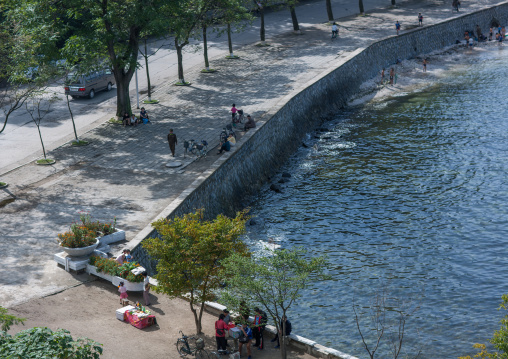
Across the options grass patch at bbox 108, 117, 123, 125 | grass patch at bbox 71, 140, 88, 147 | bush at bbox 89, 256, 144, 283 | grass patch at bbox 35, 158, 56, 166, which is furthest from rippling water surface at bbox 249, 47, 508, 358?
grass patch at bbox 35, 158, 56, 166

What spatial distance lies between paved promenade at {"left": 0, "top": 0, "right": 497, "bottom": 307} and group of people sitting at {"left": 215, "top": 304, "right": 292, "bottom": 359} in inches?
246

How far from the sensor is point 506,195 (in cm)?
3647

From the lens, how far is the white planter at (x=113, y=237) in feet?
84.3

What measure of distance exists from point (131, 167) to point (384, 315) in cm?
1604

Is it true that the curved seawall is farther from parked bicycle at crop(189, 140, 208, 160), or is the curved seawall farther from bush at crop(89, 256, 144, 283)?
bush at crop(89, 256, 144, 283)

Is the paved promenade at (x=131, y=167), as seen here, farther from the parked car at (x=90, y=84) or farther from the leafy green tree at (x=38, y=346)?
the leafy green tree at (x=38, y=346)

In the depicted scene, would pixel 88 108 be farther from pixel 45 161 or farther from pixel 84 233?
pixel 84 233

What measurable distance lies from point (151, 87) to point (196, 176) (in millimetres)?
19237

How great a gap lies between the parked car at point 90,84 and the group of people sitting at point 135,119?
6.66 metres

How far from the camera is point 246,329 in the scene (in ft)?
68.6

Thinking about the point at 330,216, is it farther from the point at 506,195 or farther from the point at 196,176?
the point at 506,195

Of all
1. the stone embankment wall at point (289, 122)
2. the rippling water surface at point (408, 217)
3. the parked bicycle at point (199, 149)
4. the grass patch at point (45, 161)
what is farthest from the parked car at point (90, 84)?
the rippling water surface at point (408, 217)

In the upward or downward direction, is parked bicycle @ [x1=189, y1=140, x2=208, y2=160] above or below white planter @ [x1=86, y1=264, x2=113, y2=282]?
above

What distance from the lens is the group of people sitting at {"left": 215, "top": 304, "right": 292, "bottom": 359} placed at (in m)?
20.5
